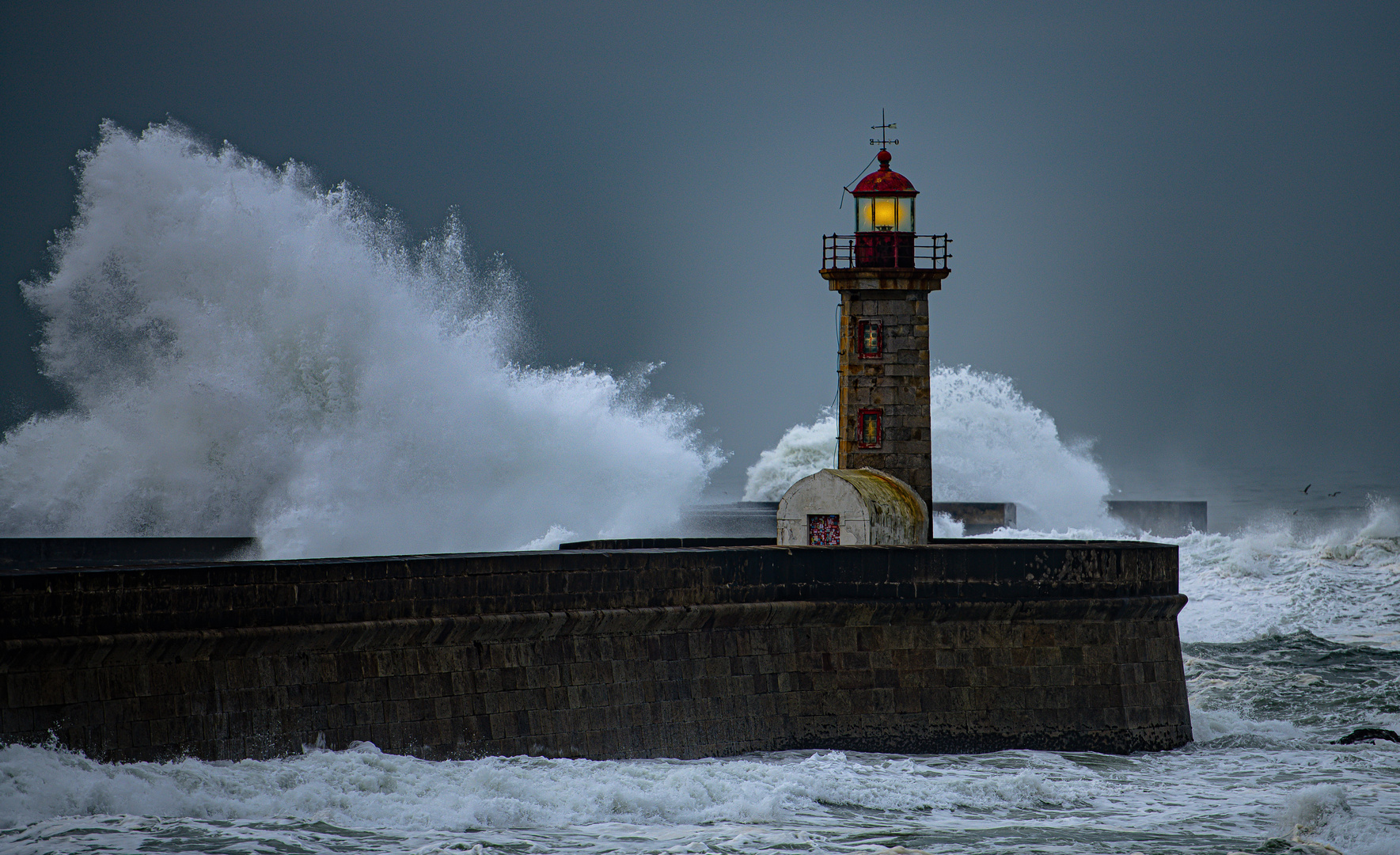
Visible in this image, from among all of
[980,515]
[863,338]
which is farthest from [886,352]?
[980,515]

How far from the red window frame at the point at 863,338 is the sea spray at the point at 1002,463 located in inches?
823

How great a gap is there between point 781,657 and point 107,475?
11.9 metres

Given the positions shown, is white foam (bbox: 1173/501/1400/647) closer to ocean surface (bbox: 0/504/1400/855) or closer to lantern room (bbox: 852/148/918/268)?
ocean surface (bbox: 0/504/1400/855)

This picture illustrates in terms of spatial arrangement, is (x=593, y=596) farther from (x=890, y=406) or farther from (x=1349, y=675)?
(x=1349, y=675)

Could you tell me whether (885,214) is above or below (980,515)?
above

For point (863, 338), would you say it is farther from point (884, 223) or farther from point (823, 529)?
point (823, 529)

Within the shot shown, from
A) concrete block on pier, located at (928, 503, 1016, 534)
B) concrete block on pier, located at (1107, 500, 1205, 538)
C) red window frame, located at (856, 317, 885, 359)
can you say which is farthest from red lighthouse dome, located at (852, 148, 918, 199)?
concrete block on pier, located at (1107, 500, 1205, 538)

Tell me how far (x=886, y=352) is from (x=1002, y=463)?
878 inches

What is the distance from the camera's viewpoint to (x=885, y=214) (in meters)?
14.3

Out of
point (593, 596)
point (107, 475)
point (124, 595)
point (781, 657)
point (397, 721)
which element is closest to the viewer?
point (124, 595)

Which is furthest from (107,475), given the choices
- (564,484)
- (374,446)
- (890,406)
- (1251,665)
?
(1251,665)

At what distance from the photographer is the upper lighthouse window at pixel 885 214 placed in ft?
46.9

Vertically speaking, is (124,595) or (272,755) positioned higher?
(124,595)

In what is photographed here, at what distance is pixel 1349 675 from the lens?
16.6 meters
